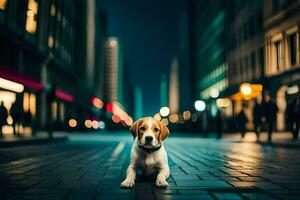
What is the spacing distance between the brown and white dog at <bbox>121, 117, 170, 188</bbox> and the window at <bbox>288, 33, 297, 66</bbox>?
28.3 meters

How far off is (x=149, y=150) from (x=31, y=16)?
3435cm

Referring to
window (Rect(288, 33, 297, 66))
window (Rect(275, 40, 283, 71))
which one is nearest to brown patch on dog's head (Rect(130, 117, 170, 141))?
window (Rect(288, 33, 297, 66))

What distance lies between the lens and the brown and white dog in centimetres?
529

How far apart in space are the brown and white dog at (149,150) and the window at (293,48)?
92.8 feet

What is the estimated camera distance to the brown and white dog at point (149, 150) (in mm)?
5286

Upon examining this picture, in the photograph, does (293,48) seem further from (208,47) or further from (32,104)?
(208,47)

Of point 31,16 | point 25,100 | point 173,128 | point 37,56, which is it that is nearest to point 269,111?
point 25,100

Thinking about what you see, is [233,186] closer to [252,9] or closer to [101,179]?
[101,179]

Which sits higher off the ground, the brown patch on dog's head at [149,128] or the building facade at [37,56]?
the building facade at [37,56]

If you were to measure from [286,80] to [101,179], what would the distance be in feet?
93.0

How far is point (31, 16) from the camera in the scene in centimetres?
3738

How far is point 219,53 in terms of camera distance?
62438 mm

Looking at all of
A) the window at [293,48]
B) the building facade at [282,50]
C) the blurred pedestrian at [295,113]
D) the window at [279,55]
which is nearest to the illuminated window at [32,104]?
the building facade at [282,50]

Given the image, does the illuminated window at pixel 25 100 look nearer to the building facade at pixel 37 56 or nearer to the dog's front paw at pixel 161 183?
the building facade at pixel 37 56
